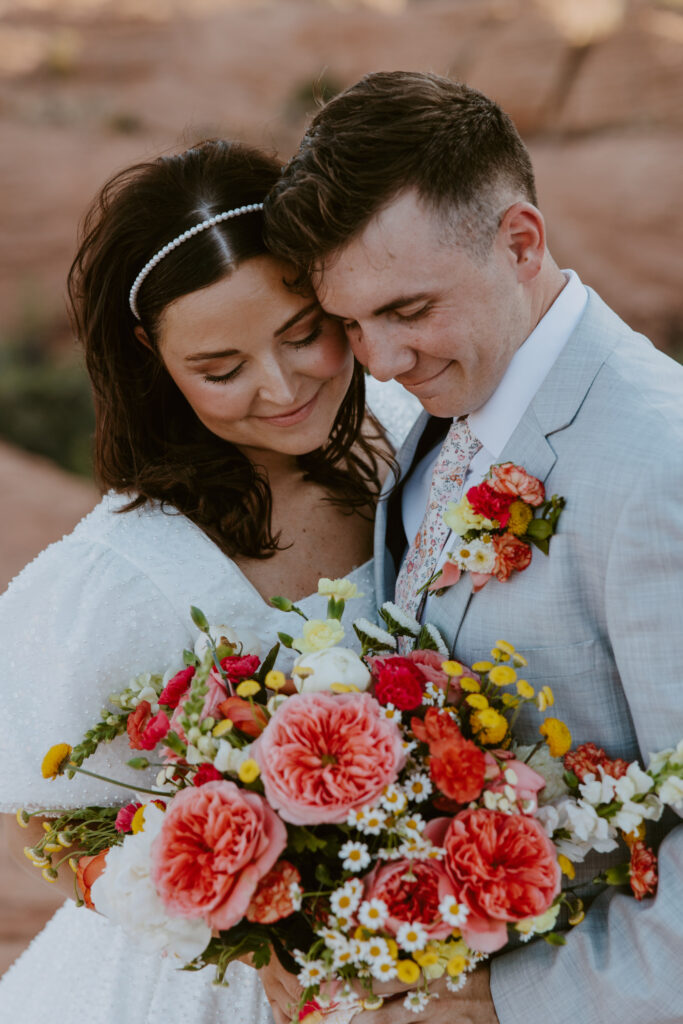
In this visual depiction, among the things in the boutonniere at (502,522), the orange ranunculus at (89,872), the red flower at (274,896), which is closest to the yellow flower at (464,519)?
the boutonniere at (502,522)

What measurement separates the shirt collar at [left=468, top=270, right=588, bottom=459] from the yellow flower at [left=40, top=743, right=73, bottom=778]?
1134 millimetres

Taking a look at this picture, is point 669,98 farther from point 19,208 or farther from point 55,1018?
point 55,1018

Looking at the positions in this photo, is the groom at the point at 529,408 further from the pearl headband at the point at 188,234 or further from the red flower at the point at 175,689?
the red flower at the point at 175,689

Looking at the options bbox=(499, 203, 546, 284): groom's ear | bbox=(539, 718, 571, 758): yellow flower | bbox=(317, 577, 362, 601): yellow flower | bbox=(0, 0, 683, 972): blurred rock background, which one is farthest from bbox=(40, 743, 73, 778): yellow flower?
bbox=(0, 0, 683, 972): blurred rock background

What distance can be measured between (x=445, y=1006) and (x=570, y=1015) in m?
0.24

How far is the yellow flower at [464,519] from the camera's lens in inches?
76.5

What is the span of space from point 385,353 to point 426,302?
0.49 feet

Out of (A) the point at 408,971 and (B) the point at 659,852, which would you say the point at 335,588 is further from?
(B) the point at 659,852

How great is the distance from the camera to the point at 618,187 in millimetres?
11859

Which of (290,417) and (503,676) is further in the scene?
(290,417)

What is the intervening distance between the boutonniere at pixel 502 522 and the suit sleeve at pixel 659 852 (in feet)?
0.49

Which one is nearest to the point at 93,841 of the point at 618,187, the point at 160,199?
the point at 160,199

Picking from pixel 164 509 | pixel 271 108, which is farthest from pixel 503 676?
pixel 271 108

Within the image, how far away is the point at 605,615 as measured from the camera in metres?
1.83
